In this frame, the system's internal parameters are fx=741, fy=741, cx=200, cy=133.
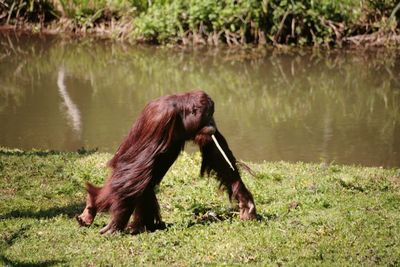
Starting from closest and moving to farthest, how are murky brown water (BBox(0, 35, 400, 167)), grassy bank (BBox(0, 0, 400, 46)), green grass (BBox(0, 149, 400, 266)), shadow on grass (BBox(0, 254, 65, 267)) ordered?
shadow on grass (BBox(0, 254, 65, 267)) → green grass (BBox(0, 149, 400, 266)) → murky brown water (BBox(0, 35, 400, 167)) → grassy bank (BBox(0, 0, 400, 46))

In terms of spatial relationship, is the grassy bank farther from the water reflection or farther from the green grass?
the green grass

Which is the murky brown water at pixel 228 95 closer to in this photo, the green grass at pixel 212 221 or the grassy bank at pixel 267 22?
the grassy bank at pixel 267 22

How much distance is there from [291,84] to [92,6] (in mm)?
8322

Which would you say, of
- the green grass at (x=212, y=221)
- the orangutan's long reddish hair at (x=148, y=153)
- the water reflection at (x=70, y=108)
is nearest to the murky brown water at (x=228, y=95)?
the water reflection at (x=70, y=108)

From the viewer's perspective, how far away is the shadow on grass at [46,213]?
654 cm

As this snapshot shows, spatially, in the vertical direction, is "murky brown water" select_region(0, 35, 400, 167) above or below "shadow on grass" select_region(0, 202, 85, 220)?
below

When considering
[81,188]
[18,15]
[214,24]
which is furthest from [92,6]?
[81,188]

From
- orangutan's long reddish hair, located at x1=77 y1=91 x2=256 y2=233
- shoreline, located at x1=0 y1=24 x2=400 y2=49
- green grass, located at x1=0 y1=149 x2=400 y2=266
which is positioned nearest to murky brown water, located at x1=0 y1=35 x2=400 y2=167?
shoreline, located at x1=0 y1=24 x2=400 y2=49

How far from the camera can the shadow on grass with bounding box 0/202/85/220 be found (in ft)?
21.5

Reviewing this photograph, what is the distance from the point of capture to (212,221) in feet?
20.8

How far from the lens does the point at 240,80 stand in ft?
55.9

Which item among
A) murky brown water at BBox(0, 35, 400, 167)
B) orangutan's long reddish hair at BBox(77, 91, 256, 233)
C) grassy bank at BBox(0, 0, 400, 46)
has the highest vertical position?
orangutan's long reddish hair at BBox(77, 91, 256, 233)

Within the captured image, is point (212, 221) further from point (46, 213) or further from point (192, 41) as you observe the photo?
point (192, 41)

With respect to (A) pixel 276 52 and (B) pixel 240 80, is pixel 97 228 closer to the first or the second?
(B) pixel 240 80
